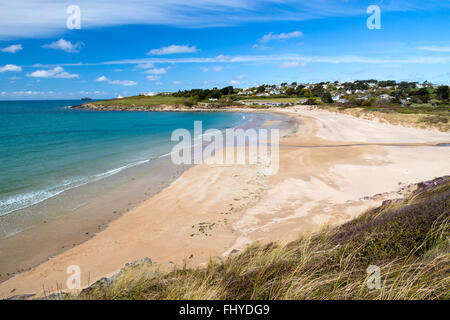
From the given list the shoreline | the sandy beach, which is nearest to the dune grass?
the sandy beach

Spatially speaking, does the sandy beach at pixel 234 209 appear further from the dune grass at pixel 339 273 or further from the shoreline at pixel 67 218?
the dune grass at pixel 339 273

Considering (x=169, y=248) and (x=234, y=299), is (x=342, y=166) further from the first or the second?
(x=234, y=299)

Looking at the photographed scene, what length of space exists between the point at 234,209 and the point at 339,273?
7.42 metres

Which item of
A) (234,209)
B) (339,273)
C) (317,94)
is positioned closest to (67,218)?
(234,209)

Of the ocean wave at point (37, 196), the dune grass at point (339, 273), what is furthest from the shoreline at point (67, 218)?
the dune grass at point (339, 273)

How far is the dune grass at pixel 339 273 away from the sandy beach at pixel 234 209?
0.96 m

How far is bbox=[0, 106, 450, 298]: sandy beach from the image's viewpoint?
24.2 ft

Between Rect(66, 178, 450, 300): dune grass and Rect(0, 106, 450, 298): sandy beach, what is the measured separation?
3.14 ft

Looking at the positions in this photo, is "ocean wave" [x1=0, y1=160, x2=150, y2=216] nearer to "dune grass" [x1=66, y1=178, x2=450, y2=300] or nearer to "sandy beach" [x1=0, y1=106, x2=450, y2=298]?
"sandy beach" [x1=0, y1=106, x2=450, y2=298]

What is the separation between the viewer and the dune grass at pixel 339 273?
3.12 m
